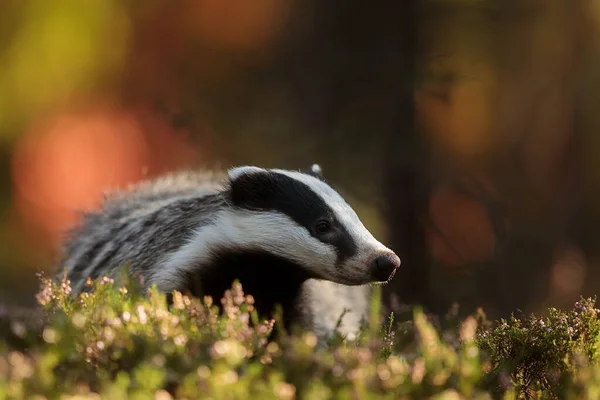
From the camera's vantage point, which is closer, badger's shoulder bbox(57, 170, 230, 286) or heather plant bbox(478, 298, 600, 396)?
heather plant bbox(478, 298, 600, 396)

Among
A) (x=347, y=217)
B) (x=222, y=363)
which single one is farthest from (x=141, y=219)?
(x=222, y=363)

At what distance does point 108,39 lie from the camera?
12.1 metres

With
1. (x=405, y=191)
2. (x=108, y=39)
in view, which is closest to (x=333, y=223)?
(x=405, y=191)

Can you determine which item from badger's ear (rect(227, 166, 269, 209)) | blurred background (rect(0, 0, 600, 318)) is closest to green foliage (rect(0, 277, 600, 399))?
badger's ear (rect(227, 166, 269, 209))

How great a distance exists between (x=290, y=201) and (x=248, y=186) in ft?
0.64

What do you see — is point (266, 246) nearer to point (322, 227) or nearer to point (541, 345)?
point (322, 227)

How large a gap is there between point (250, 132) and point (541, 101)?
4.59 meters

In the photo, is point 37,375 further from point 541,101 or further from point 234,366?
point 541,101

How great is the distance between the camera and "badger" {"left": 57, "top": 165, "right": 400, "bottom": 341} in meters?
3.53

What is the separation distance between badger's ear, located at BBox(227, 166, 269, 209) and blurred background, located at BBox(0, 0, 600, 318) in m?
2.37

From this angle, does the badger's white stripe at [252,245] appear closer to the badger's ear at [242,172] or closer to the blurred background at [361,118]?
the badger's ear at [242,172]

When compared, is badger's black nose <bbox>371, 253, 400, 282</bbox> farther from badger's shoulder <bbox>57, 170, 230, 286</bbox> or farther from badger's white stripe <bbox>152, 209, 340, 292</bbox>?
badger's shoulder <bbox>57, 170, 230, 286</bbox>

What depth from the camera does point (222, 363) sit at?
84.6 inches

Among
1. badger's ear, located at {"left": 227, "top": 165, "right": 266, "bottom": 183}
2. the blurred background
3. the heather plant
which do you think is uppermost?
badger's ear, located at {"left": 227, "top": 165, "right": 266, "bottom": 183}
